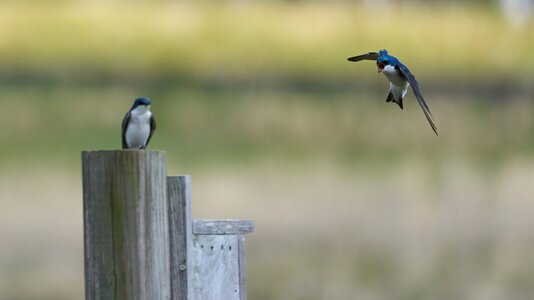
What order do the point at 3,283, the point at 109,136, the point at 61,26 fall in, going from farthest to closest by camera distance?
the point at 61,26
the point at 109,136
the point at 3,283

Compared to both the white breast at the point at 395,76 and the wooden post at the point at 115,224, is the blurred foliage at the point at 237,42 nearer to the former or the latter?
the white breast at the point at 395,76

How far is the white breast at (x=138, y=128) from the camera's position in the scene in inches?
279

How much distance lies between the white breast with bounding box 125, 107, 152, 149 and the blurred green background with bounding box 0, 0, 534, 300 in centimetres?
353

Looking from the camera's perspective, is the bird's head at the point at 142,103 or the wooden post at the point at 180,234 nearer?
the wooden post at the point at 180,234

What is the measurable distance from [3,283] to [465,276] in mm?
3762

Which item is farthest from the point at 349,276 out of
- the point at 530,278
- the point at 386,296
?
the point at 530,278

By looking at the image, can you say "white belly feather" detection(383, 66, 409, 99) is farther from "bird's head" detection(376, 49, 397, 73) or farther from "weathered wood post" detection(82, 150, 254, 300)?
"weathered wood post" detection(82, 150, 254, 300)

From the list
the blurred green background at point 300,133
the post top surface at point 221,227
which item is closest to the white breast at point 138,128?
the post top surface at point 221,227

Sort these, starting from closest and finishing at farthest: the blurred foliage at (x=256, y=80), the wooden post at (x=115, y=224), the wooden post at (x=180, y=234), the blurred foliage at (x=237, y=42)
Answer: the wooden post at (x=115, y=224)
the wooden post at (x=180, y=234)
the blurred foliage at (x=256, y=80)
the blurred foliage at (x=237, y=42)

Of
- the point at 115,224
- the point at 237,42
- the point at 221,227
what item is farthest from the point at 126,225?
the point at 237,42

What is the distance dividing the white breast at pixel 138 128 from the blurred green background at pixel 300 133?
11.6ft

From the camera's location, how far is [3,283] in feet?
35.1

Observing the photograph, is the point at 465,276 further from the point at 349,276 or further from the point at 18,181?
the point at 18,181

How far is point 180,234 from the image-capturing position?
179 inches
